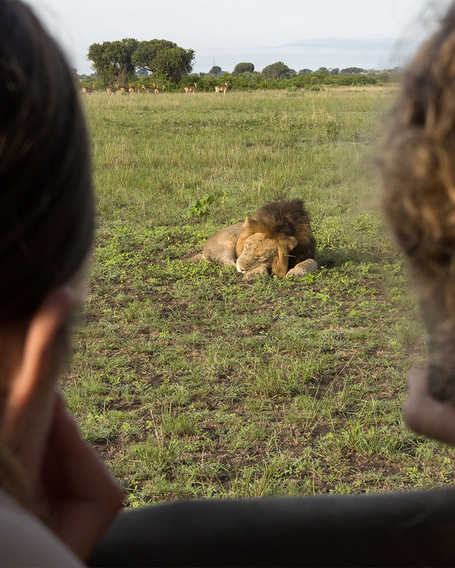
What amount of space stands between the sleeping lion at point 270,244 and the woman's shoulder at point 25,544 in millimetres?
4415

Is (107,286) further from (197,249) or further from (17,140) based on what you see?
(17,140)

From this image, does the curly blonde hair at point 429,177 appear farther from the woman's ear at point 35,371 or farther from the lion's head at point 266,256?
the lion's head at point 266,256

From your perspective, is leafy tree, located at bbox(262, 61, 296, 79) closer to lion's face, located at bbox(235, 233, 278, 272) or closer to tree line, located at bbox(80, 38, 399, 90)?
tree line, located at bbox(80, 38, 399, 90)

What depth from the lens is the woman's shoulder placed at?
509 millimetres

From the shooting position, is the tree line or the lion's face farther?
the tree line

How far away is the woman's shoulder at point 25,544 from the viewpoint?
509mm

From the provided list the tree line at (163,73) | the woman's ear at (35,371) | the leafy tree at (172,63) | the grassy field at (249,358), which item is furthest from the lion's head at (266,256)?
the leafy tree at (172,63)

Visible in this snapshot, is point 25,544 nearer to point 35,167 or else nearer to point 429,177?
point 35,167

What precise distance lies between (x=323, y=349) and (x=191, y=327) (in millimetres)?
860

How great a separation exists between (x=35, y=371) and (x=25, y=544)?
156 millimetres

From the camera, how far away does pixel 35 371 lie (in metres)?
0.60

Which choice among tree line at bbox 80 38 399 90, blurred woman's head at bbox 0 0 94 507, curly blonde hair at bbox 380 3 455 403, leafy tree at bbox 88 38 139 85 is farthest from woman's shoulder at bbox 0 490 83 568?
leafy tree at bbox 88 38 139 85

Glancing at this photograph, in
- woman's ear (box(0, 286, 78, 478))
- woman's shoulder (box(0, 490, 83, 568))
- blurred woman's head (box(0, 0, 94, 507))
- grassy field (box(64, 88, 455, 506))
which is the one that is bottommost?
grassy field (box(64, 88, 455, 506))

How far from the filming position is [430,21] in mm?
688
